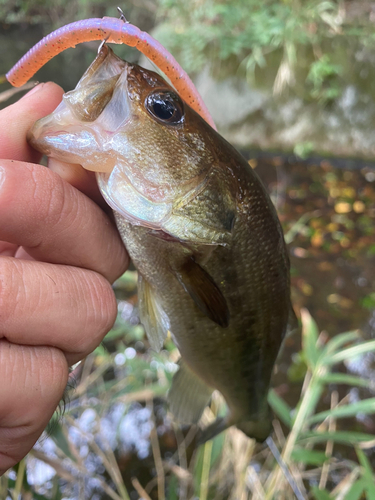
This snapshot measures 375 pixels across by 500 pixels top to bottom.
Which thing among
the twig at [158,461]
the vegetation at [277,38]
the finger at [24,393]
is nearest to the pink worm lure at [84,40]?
the finger at [24,393]

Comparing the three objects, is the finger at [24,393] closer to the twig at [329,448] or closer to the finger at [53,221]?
the finger at [53,221]

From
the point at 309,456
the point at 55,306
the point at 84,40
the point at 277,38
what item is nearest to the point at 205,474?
the point at 309,456

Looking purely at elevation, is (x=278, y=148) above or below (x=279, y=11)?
below

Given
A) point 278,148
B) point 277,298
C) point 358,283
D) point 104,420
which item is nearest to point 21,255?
point 277,298

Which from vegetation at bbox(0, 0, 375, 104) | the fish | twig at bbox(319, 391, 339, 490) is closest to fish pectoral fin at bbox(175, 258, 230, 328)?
the fish

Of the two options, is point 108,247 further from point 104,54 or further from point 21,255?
point 104,54
